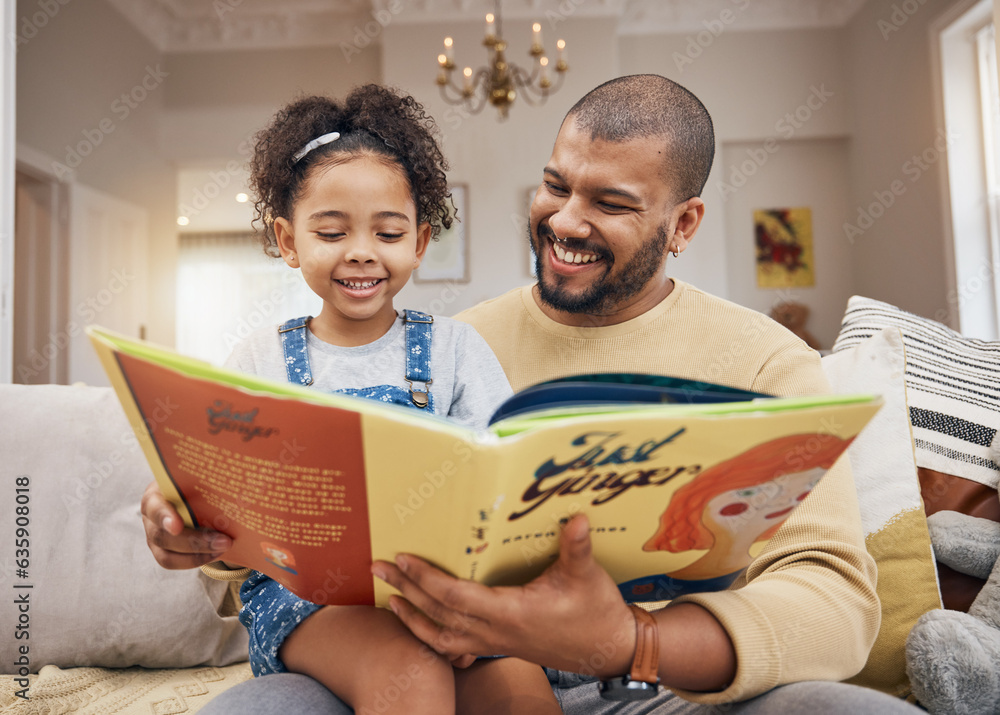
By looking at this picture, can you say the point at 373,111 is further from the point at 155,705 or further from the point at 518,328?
the point at 155,705

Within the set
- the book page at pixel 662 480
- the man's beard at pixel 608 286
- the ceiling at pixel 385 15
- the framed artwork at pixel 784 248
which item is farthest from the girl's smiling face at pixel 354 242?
the framed artwork at pixel 784 248

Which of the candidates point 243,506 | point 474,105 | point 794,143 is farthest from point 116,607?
point 794,143

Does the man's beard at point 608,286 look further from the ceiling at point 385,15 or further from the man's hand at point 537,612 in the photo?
the ceiling at point 385,15

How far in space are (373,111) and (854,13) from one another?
5291 millimetres

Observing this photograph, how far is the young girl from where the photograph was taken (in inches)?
32.4

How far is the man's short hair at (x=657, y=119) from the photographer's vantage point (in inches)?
45.9

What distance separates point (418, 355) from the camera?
1.00 metres

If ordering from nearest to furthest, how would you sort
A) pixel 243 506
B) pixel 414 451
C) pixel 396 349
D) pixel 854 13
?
pixel 414 451 < pixel 243 506 < pixel 396 349 < pixel 854 13

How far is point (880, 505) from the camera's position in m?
1.10

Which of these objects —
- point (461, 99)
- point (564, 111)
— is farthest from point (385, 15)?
point (564, 111)

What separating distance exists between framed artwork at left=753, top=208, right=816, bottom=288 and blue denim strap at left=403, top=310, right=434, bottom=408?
489cm

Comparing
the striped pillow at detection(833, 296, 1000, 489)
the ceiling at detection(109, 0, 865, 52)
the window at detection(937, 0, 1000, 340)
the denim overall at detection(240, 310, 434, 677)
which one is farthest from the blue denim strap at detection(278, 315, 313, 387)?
the ceiling at detection(109, 0, 865, 52)

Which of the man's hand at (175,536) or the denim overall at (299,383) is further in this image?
the denim overall at (299,383)

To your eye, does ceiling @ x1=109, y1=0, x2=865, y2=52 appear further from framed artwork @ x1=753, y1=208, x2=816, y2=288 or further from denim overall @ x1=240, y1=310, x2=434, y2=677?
denim overall @ x1=240, y1=310, x2=434, y2=677
